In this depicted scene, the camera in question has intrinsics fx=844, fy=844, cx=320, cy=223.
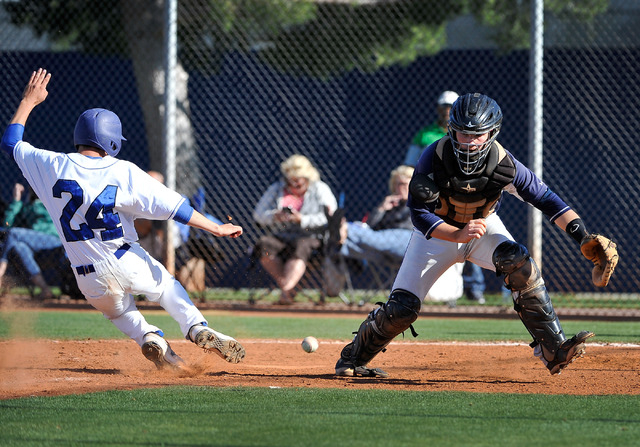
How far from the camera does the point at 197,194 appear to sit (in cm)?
1061

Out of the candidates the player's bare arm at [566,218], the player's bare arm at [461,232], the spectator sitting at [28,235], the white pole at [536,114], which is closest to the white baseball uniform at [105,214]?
the player's bare arm at [461,232]

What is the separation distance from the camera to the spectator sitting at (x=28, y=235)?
31.4 ft

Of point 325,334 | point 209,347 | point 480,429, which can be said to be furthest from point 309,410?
point 325,334

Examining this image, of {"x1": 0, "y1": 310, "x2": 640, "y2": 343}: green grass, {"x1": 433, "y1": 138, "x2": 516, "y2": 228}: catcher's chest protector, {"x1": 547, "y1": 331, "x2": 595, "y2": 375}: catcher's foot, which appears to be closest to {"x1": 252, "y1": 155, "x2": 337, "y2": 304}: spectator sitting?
{"x1": 0, "y1": 310, "x2": 640, "y2": 343}: green grass

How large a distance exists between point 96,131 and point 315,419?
96.1 inches

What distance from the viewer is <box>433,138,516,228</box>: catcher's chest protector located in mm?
4785

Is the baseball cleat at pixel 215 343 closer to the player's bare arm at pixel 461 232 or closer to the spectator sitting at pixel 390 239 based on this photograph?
the player's bare arm at pixel 461 232

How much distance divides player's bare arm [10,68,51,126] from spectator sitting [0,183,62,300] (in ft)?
14.4

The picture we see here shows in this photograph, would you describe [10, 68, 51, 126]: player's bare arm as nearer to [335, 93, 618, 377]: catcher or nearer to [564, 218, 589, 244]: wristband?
[335, 93, 618, 377]: catcher

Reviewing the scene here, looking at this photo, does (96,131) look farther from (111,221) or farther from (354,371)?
(354,371)

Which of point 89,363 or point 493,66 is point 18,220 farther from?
point 493,66

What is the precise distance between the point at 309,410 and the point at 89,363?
2.39 m

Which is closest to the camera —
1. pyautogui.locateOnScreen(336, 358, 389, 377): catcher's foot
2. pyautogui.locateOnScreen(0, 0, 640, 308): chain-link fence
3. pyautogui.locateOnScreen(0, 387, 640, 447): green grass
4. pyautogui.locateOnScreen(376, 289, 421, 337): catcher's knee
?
pyautogui.locateOnScreen(0, 387, 640, 447): green grass

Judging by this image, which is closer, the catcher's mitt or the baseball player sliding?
the catcher's mitt
